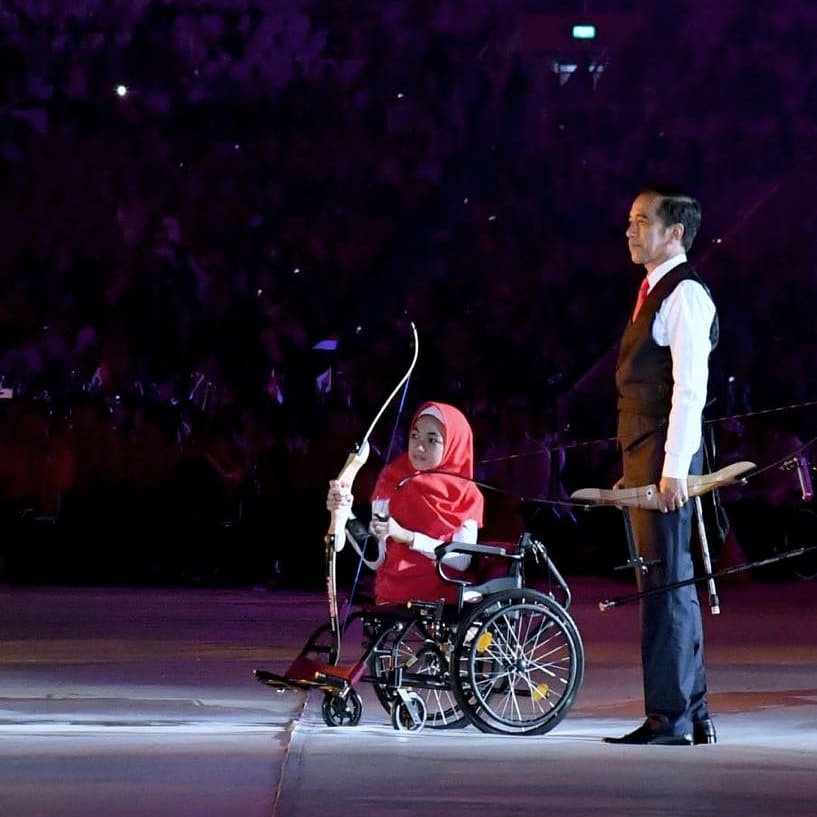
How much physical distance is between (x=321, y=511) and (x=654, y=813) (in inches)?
676

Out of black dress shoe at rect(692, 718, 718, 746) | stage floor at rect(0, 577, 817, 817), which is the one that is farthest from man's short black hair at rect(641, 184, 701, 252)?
stage floor at rect(0, 577, 817, 817)

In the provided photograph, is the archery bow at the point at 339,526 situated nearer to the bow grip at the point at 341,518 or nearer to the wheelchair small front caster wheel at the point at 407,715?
the bow grip at the point at 341,518

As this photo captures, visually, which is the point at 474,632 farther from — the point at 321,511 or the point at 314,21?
the point at 314,21

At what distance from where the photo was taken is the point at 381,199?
106 ft

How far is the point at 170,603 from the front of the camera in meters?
21.0

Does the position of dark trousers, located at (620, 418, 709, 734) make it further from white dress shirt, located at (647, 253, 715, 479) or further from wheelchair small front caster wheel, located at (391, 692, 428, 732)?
wheelchair small front caster wheel, located at (391, 692, 428, 732)

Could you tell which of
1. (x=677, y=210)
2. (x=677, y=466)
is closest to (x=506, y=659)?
(x=677, y=466)

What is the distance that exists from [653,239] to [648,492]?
983 mm

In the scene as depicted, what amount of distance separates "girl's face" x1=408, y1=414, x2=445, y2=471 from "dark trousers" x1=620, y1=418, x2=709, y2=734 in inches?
57.6

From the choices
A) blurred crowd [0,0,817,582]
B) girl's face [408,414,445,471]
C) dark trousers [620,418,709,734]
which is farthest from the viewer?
blurred crowd [0,0,817,582]

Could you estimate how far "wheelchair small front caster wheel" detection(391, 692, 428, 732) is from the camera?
10852 mm

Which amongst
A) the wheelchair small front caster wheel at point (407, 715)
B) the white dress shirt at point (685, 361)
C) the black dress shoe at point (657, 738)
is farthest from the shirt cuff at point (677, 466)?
the wheelchair small front caster wheel at point (407, 715)

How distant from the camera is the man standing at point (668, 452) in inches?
391

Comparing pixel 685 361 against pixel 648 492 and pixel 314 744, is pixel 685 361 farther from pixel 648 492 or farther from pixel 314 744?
pixel 314 744
